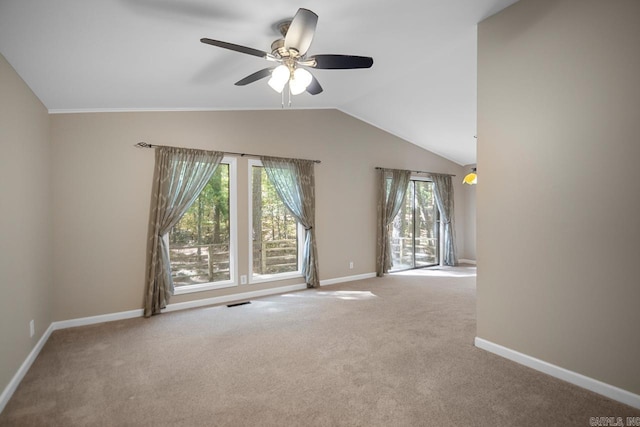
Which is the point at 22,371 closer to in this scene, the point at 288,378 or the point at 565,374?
the point at 288,378

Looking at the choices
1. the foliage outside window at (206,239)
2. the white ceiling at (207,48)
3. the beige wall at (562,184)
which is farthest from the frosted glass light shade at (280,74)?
the foliage outside window at (206,239)

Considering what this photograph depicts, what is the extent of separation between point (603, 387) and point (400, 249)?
4585mm

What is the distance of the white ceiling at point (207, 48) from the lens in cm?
204

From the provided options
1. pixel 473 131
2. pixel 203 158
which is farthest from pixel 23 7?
pixel 473 131

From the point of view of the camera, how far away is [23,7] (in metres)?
1.76

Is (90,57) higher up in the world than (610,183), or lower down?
higher up

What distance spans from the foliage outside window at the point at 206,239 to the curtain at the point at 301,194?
2.43 feet

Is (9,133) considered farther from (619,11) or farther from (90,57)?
(619,11)

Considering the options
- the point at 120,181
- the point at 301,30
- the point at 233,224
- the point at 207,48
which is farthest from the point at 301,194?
the point at 301,30

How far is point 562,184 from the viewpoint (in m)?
2.39

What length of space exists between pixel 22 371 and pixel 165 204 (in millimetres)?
2025

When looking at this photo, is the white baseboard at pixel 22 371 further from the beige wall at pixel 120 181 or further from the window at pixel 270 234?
the window at pixel 270 234

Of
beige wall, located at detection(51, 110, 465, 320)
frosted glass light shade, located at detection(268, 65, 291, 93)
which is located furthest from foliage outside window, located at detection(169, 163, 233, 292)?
frosted glass light shade, located at detection(268, 65, 291, 93)

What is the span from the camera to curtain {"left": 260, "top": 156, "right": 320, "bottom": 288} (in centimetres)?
486
